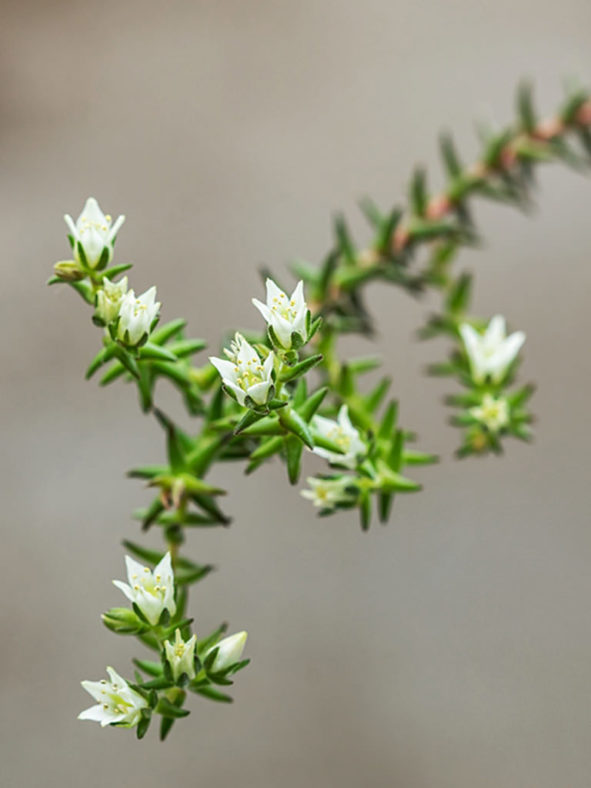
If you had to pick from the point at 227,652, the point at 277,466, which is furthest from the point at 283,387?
the point at 277,466

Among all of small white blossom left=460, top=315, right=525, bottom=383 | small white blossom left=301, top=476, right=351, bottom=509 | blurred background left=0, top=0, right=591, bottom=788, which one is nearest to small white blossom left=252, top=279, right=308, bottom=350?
small white blossom left=301, top=476, right=351, bottom=509

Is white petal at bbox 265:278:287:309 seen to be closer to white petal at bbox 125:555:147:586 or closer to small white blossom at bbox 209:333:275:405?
small white blossom at bbox 209:333:275:405

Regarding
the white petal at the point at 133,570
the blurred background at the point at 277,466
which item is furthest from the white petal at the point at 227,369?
the blurred background at the point at 277,466

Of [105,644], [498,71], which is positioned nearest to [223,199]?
[498,71]

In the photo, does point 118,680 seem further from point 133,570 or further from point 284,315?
point 284,315

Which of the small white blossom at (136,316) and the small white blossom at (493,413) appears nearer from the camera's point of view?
the small white blossom at (136,316)

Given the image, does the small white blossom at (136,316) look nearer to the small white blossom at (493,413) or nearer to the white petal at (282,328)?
the white petal at (282,328)

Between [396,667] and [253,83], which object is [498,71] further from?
[396,667]
